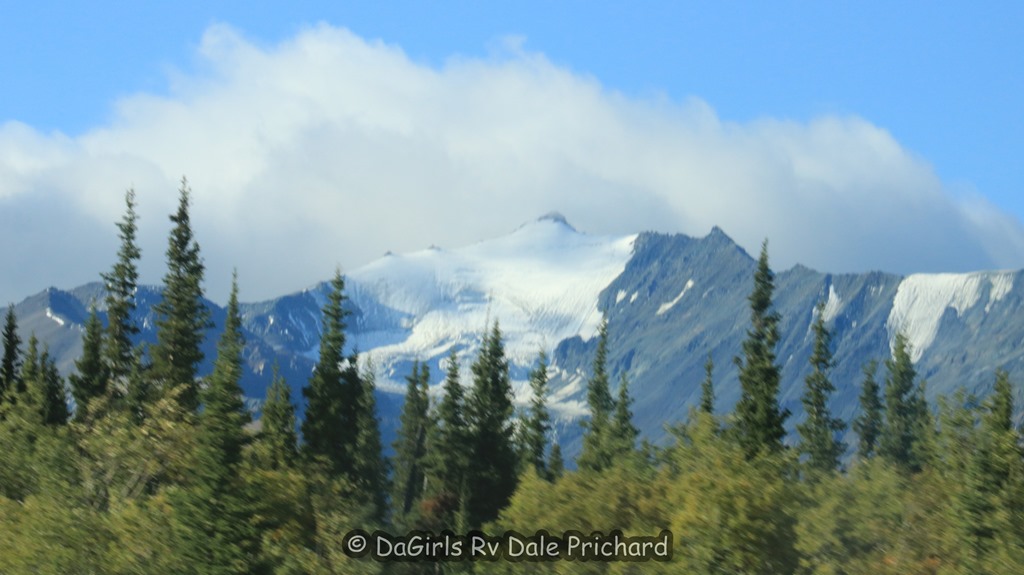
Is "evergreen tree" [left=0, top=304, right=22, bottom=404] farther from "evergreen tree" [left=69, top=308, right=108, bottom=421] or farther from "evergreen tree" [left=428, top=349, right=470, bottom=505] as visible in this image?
"evergreen tree" [left=428, top=349, right=470, bottom=505]

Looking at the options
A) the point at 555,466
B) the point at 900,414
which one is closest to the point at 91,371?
the point at 555,466

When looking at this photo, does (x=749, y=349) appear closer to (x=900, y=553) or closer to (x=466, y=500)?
(x=466, y=500)

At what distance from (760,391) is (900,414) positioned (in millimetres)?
56097

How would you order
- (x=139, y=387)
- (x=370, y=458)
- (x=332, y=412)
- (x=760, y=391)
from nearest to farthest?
(x=332, y=412), (x=760, y=391), (x=139, y=387), (x=370, y=458)

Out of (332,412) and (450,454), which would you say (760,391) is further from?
(332,412)

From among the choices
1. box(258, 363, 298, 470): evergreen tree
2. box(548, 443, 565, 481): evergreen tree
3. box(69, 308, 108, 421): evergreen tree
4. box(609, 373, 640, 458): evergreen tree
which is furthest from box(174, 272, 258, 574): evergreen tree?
box(548, 443, 565, 481): evergreen tree

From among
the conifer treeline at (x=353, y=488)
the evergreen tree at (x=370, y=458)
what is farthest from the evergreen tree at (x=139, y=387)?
the evergreen tree at (x=370, y=458)

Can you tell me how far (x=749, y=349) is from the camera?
10269 centimetres

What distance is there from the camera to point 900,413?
149500mm

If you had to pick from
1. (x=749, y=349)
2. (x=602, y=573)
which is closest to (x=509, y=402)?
(x=749, y=349)

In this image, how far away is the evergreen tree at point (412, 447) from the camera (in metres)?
131

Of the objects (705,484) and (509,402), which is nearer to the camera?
(705,484)

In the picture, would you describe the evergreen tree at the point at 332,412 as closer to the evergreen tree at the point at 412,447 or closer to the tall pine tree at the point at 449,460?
the tall pine tree at the point at 449,460

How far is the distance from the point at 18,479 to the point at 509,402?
47.1 meters
